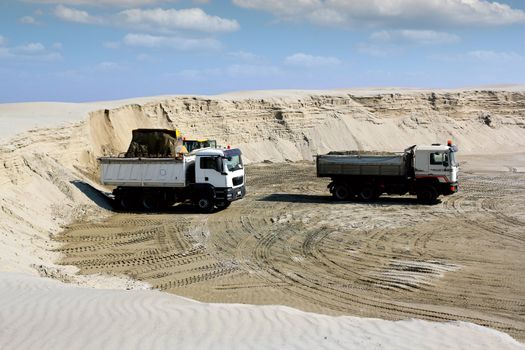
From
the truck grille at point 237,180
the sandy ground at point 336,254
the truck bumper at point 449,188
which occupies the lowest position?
the sandy ground at point 336,254

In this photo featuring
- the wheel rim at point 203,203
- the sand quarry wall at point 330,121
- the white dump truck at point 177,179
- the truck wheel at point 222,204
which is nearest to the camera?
the white dump truck at point 177,179

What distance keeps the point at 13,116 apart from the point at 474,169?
2592cm

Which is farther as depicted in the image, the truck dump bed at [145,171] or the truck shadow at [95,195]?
the truck shadow at [95,195]

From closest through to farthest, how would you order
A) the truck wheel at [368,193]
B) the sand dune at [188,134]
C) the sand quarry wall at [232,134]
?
the sand dune at [188,134]
the sand quarry wall at [232,134]
the truck wheel at [368,193]

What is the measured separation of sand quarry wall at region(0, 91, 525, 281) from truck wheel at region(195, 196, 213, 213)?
351 centimetres

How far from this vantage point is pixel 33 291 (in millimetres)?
10172

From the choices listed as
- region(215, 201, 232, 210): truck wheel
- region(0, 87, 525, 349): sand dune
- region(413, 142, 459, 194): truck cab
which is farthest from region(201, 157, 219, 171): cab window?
region(413, 142, 459, 194): truck cab

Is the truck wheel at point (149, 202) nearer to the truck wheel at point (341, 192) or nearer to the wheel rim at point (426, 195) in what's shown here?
the truck wheel at point (341, 192)

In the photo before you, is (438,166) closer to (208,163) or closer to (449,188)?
(449,188)

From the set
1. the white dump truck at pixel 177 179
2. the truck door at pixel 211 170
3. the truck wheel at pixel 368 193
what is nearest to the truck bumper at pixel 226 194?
the white dump truck at pixel 177 179

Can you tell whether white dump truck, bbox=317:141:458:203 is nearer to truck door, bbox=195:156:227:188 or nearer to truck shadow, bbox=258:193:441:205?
truck shadow, bbox=258:193:441:205

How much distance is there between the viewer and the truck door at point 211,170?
20.7 m

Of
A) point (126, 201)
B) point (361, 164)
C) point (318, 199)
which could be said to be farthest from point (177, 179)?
point (361, 164)

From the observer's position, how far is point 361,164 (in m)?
23.0
